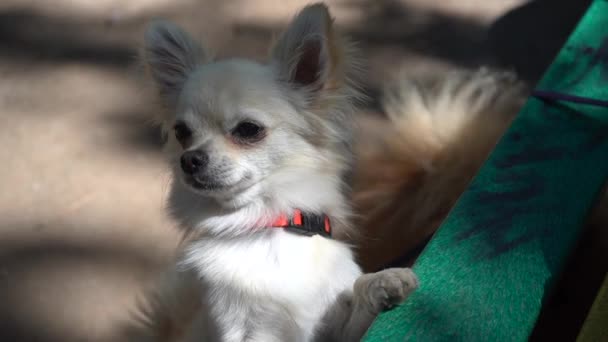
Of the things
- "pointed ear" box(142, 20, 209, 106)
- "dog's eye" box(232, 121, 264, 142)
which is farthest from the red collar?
"pointed ear" box(142, 20, 209, 106)

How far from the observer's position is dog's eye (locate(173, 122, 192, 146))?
3.90 feet

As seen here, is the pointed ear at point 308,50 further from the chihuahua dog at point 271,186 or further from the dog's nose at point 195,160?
the dog's nose at point 195,160

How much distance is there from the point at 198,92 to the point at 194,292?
0.48 meters

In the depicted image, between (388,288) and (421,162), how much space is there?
1.86 feet

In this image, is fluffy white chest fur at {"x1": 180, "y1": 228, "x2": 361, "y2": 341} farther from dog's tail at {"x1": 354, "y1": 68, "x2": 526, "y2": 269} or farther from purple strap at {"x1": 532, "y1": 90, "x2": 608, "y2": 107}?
purple strap at {"x1": 532, "y1": 90, "x2": 608, "y2": 107}

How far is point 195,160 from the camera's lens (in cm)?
111

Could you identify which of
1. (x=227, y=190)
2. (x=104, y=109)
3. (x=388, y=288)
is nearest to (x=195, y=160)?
(x=227, y=190)

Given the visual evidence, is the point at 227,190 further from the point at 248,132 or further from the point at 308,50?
the point at 308,50

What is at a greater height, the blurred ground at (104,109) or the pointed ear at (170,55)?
the pointed ear at (170,55)

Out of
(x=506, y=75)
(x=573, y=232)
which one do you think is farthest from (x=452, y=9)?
(x=573, y=232)

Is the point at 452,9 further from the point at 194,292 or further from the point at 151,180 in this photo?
the point at 194,292

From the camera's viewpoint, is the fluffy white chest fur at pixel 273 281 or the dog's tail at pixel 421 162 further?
the dog's tail at pixel 421 162

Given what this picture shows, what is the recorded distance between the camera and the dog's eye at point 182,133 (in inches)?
46.8

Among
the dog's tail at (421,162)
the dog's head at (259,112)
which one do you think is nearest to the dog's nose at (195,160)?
the dog's head at (259,112)
